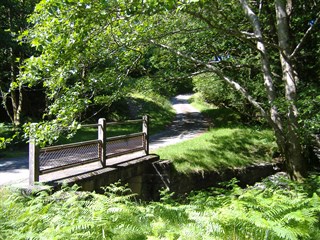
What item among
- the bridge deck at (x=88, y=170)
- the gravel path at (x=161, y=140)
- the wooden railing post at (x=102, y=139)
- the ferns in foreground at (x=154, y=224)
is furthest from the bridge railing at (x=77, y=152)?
the ferns in foreground at (x=154, y=224)

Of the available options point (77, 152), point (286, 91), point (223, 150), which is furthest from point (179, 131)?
point (77, 152)

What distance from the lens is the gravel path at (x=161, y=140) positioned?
9.17 meters

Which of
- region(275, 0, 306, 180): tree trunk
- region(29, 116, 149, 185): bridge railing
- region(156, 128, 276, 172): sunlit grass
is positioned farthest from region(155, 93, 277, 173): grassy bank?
region(29, 116, 149, 185): bridge railing

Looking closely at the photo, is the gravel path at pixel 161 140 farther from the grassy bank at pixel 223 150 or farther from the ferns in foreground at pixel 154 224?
the ferns in foreground at pixel 154 224

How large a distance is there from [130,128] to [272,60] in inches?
434

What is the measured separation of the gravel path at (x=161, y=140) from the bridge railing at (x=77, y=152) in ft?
1.73

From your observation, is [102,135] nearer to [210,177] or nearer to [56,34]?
[56,34]

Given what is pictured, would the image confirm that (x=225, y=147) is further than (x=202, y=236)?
Yes

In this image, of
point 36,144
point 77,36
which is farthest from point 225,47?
point 36,144

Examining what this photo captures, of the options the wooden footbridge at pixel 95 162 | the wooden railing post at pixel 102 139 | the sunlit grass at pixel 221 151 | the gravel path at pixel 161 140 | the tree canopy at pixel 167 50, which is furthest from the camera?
the sunlit grass at pixel 221 151

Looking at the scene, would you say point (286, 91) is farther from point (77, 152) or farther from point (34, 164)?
point (34, 164)

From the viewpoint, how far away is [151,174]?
1109cm

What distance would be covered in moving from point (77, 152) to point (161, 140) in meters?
9.86

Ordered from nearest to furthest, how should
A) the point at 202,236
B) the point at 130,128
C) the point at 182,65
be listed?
1. the point at 202,236
2. the point at 182,65
3. the point at 130,128
